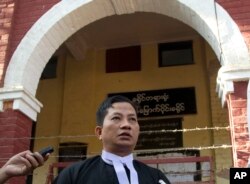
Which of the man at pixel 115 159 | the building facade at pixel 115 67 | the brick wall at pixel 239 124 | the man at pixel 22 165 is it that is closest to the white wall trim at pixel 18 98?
the building facade at pixel 115 67

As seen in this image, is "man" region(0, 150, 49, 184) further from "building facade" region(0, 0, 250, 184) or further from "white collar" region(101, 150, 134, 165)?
"building facade" region(0, 0, 250, 184)

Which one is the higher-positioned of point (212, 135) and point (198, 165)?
point (212, 135)

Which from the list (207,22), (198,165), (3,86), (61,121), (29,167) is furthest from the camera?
(61,121)

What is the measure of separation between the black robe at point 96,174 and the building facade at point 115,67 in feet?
7.80

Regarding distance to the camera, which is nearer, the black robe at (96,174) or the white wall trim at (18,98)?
the black robe at (96,174)

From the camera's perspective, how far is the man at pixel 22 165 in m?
1.79

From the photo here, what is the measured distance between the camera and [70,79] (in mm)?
8547

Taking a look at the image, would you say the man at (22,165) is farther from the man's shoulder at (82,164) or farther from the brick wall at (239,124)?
the brick wall at (239,124)

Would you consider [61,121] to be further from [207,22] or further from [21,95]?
[207,22]

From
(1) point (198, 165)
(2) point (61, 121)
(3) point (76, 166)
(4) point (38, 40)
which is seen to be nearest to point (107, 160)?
(3) point (76, 166)

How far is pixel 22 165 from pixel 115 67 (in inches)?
263

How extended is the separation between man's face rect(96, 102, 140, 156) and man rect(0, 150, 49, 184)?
432 mm

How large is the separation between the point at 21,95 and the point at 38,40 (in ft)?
2.67

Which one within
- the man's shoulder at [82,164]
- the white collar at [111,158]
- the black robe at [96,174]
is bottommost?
the black robe at [96,174]
